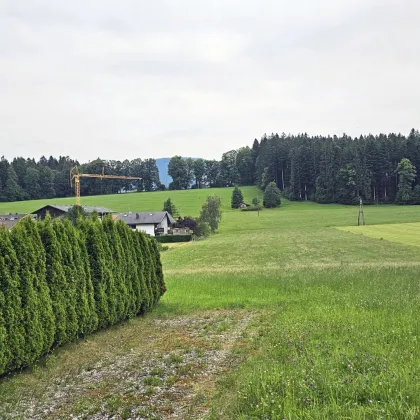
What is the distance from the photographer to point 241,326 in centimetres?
912

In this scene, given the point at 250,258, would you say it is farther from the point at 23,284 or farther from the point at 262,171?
the point at 262,171

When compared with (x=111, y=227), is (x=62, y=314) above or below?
below

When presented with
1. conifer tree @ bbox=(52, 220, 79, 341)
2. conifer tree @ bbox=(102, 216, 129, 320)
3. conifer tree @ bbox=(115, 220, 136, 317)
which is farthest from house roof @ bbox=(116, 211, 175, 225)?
conifer tree @ bbox=(52, 220, 79, 341)

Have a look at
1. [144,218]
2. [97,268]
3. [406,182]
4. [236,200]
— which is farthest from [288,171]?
[97,268]

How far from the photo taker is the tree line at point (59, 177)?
119812 millimetres

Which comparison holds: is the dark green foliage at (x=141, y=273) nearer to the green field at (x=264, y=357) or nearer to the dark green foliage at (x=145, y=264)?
the dark green foliage at (x=145, y=264)

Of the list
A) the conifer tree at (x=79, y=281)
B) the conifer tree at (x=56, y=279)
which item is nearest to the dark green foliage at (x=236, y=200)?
the conifer tree at (x=79, y=281)

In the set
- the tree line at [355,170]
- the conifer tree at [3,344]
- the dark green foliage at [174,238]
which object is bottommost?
the dark green foliage at [174,238]

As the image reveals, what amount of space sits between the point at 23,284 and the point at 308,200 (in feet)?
355

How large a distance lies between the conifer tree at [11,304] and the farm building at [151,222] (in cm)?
6205

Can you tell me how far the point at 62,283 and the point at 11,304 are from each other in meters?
1.40

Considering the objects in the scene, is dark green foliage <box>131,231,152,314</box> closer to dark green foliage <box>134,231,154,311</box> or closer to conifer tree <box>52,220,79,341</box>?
dark green foliage <box>134,231,154,311</box>

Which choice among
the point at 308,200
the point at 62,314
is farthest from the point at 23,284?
the point at 308,200

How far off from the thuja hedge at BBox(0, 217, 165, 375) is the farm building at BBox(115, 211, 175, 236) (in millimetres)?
58472
